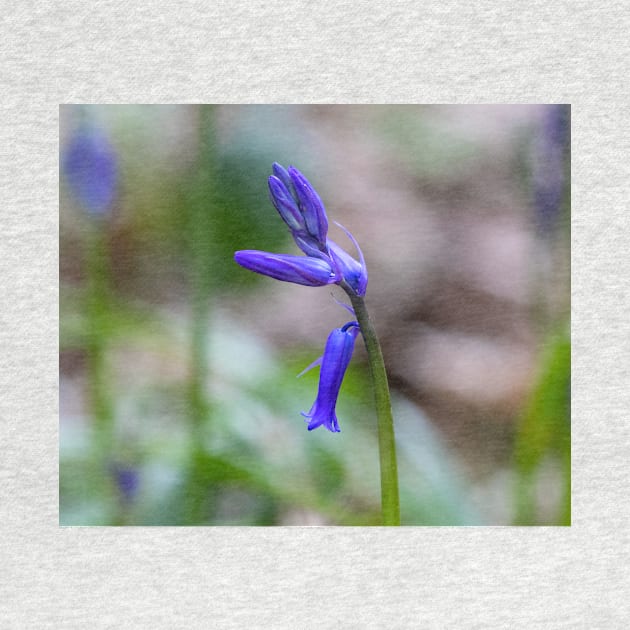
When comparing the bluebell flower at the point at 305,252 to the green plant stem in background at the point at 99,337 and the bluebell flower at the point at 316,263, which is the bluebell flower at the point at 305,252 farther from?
the green plant stem in background at the point at 99,337

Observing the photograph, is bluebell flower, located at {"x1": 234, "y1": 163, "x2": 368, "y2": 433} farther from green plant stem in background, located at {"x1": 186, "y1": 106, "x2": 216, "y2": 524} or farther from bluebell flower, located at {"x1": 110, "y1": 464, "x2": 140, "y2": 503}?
bluebell flower, located at {"x1": 110, "y1": 464, "x2": 140, "y2": 503}

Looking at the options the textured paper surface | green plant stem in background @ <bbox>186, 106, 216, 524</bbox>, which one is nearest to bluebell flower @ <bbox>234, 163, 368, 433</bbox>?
green plant stem in background @ <bbox>186, 106, 216, 524</bbox>

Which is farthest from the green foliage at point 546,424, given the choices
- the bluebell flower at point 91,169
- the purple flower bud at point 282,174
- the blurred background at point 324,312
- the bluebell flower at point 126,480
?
the bluebell flower at point 91,169

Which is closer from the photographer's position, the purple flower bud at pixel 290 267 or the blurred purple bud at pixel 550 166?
the purple flower bud at pixel 290 267

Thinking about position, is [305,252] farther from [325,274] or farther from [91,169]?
[91,169]

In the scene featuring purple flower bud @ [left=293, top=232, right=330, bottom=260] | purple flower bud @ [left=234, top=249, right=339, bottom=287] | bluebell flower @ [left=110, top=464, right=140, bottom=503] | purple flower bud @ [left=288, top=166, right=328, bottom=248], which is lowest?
bluebell flower @ [left=110, top=464, right=140, bottom=503]

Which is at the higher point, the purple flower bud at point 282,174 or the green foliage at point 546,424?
the purple flower bud at point 282,174

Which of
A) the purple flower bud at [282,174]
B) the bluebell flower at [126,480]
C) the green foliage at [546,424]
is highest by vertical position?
the purple flower bud at [282,174]
